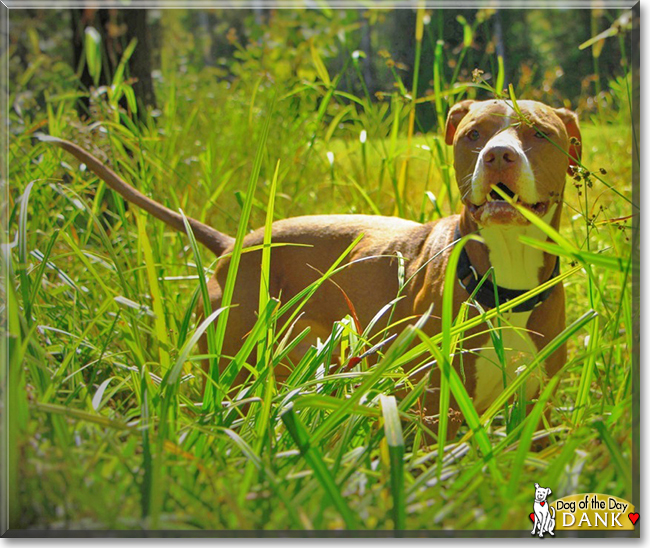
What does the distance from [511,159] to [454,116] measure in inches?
19.0

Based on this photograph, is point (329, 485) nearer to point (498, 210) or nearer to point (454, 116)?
point (498, 210)

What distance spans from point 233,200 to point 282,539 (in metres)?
2.72

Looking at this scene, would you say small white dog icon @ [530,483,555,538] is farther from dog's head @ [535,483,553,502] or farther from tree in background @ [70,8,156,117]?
tree in background @ [70,8,156,117]

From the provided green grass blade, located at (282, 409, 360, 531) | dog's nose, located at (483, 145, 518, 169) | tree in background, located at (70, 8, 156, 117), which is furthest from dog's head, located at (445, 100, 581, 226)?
tree in background, located at (70, 8, 156, 117)

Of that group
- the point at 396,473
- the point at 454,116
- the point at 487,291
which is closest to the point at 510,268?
the point at 487,291

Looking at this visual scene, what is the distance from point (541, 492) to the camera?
3.74 feet

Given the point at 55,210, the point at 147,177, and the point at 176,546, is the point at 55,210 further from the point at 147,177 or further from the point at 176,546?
the point at 176,546

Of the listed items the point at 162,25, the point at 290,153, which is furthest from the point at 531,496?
the point at 162,25

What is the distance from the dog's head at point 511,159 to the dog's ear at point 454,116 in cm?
9

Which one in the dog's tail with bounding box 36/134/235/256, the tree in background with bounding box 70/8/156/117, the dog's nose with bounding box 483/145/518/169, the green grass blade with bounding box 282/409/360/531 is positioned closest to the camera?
the green grass blade with bounding box 282/409/360/531

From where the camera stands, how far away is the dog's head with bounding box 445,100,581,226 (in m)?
1.73

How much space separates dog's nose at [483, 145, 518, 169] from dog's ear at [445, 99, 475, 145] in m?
0.44

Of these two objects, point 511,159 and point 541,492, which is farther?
point 511,159

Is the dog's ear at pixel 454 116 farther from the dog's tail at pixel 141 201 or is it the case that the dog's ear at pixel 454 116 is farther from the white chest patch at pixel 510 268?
the dog's tail at pixel 141 201
